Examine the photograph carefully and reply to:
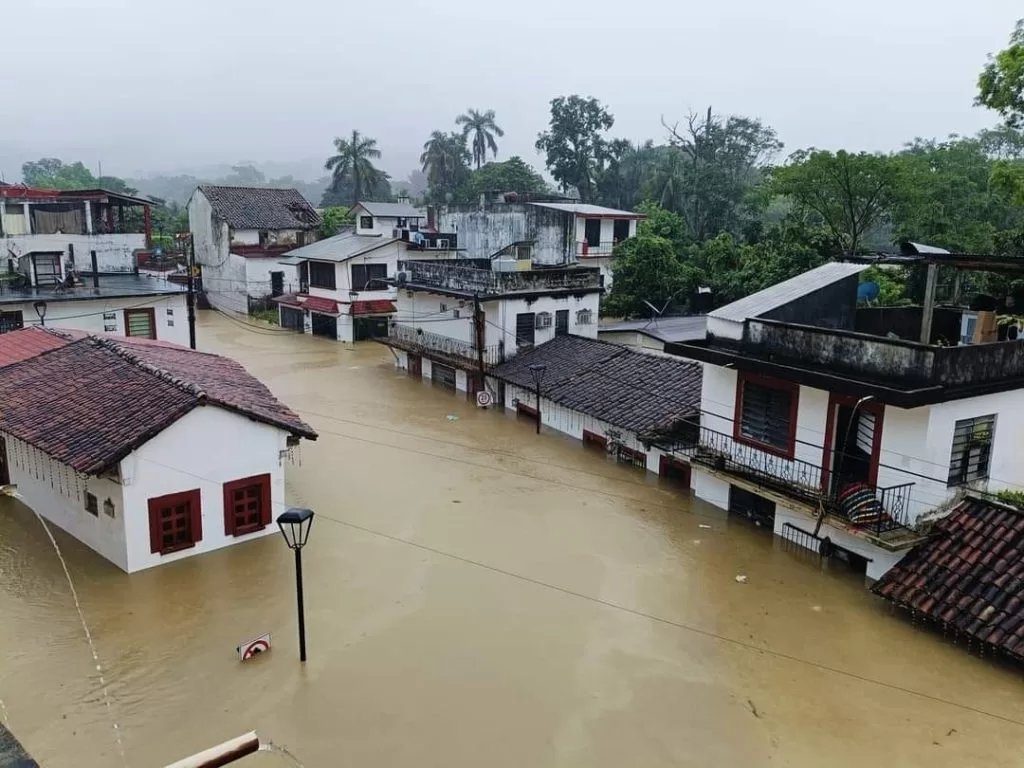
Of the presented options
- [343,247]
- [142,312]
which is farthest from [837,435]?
[343,247]

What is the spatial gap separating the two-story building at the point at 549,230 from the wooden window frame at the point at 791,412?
23.9 meters

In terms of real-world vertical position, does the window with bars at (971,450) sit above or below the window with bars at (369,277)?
below

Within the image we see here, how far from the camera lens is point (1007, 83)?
19.8 metres

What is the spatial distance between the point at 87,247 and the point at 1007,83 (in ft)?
127

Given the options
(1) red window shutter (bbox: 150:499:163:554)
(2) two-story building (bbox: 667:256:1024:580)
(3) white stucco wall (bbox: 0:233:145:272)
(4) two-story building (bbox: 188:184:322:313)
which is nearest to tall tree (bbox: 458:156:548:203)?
(4) two-story building (bbox: 188:184:322:313)

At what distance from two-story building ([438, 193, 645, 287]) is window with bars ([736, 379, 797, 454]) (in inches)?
946

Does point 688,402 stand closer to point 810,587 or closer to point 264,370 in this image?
point 810,587

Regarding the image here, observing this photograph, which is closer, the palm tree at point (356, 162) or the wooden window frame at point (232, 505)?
the wooden window frame at point (232, 505)

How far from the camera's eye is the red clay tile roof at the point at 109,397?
14.3 meters

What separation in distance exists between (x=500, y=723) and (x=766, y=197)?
→ 30.3 meters

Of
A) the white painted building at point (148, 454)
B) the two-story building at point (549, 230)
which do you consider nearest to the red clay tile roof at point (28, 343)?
the white painted building at point (148, 454)

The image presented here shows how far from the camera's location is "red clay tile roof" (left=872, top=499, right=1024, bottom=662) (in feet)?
39.0

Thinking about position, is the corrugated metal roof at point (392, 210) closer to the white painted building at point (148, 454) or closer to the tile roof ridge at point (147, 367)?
the tile roof ridge at point (147, 367)

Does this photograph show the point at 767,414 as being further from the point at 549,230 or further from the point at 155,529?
the point at 549,230
